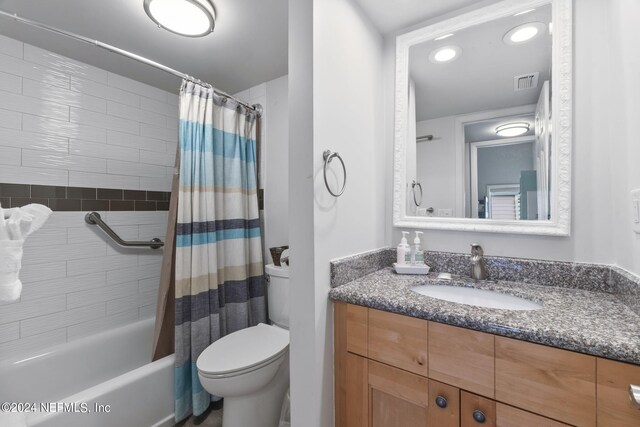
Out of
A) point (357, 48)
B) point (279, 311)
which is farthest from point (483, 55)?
point (279, 311)

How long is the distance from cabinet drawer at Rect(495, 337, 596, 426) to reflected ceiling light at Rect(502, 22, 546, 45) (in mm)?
1222

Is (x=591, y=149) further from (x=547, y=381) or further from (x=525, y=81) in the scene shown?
(x=547, y=381)

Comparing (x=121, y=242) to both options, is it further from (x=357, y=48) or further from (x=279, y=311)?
(x=357, y=48)

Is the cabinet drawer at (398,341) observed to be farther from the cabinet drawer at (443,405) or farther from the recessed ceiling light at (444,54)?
the recessed ceiling light at (444,54)

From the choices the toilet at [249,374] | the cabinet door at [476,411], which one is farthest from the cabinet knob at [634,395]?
the toilet at [249,374]

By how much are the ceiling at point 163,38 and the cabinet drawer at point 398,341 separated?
1.55 metres

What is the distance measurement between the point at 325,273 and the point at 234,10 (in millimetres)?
1407

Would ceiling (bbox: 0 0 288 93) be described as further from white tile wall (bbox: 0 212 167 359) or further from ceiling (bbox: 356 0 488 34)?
white tile wall (bbox: 0 212 167 359)

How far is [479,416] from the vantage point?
Result: 727 millimetres

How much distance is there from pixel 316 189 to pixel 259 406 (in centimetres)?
123

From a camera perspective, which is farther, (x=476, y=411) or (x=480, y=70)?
(x=480, y=70)

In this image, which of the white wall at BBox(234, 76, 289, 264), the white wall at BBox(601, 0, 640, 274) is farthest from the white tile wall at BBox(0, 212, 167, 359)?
the white wall at BBox(601, 0, 640, 274)

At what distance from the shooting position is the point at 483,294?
3.49ft

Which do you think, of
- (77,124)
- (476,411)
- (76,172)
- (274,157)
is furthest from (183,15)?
(476,411)
